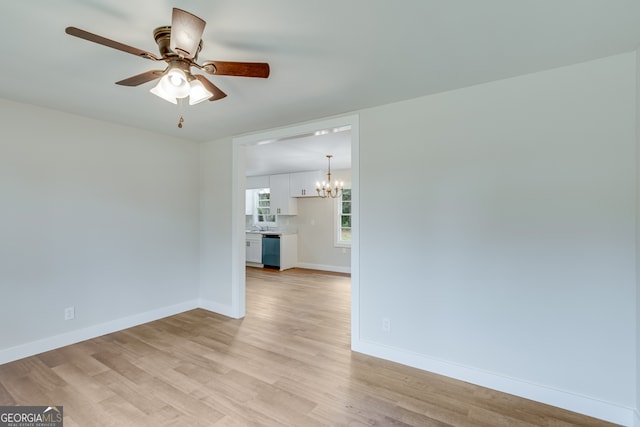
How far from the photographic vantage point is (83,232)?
310 centimetres

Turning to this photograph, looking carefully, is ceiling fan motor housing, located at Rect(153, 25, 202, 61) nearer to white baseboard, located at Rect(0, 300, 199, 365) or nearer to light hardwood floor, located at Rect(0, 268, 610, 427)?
light hardwood floor, located at Rect(0, 268, 610, 427)

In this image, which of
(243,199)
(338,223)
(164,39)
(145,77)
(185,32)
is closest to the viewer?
(185,32)

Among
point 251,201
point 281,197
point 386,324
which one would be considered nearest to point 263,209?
point 251,201

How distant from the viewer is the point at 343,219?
279 inches

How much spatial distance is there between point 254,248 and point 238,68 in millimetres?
6217

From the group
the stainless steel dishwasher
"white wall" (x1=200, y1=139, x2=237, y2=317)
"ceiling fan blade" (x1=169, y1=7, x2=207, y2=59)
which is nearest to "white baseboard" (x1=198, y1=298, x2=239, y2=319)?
"white wall" (x1=200, y1=139, x2=237, y2=317)

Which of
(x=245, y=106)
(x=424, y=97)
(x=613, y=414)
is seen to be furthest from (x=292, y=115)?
(x=613, y=414)

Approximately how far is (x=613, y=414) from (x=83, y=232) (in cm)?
468

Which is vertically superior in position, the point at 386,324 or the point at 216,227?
the point at 216,227

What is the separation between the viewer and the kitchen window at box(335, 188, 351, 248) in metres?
7.00

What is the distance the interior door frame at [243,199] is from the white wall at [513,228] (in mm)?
95

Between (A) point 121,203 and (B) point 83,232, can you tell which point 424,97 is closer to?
(A) point 121,203

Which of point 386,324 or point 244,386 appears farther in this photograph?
point 386,324

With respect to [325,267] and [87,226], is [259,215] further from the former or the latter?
[87,226]
